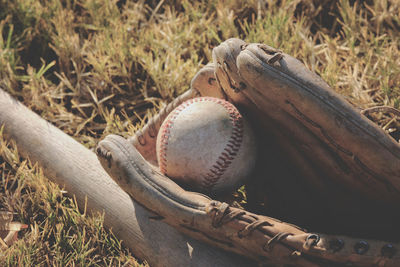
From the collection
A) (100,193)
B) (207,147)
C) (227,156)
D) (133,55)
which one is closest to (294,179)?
(227,156)

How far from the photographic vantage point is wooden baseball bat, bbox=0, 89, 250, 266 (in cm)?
197

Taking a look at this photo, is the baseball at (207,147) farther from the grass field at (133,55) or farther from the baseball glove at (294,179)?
the grass field at (133,55)

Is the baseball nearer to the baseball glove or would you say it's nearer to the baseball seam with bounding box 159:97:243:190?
the baseball seam with bounding box 159:97:243:190

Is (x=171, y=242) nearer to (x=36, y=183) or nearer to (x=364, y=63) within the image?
(x=36, y=183)

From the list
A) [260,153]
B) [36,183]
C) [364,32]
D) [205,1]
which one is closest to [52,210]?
[36,183]

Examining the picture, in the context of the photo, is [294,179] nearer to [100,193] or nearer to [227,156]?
[227,156]

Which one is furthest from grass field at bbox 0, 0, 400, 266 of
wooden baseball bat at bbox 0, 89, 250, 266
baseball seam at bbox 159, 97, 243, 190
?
baseball seam at bbox 159, 97, 243, 190

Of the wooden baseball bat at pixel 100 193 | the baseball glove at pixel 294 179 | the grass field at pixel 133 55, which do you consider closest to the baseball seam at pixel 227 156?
the baseball glove at pixel 294 179

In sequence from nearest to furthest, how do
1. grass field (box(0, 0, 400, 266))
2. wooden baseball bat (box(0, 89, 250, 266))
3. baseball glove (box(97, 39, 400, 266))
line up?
baseball glove (box(97, 39, 400, 266))
wooden baseball bat (box(0, 89, 250, 266))
grass field (box(0, 0, 400, 266))

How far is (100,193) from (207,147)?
0.71 meters

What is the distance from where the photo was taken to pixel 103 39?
10.3 feet

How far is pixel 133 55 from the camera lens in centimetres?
304

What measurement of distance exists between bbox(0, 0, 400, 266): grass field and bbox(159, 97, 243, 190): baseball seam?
64 cm

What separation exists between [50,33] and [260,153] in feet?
6.89
